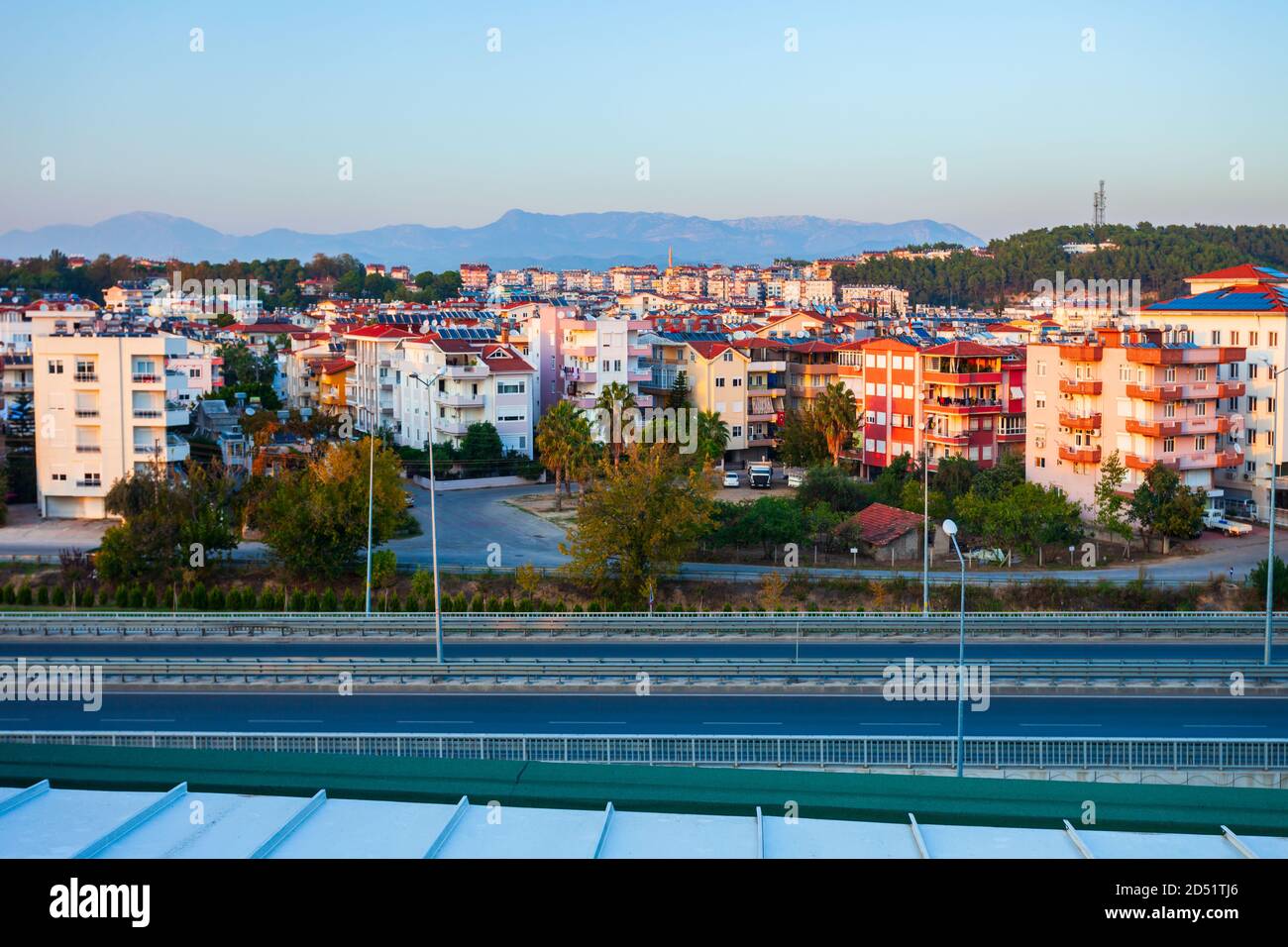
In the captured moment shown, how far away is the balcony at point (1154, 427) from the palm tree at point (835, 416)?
391 inches

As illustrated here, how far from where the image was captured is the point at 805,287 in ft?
473

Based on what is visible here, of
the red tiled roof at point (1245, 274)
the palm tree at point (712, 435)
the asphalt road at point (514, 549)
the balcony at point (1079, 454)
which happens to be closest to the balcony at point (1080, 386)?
the balcony at point (1079, 454)

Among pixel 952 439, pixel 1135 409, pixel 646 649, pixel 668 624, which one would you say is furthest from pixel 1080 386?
pixel 646 649

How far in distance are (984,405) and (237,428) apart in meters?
26.2

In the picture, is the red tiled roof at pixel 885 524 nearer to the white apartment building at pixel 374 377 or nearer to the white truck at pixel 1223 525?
the white truck at pixel 1223 525

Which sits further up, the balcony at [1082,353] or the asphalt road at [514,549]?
the balcony at [1082,353]

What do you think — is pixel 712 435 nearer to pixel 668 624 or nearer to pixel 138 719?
pixel 668 624

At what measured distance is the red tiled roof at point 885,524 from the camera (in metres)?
32.2

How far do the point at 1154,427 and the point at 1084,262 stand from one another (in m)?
78.0

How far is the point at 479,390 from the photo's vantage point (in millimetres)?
46219

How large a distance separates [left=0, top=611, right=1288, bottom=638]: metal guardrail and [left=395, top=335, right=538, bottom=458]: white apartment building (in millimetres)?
21058

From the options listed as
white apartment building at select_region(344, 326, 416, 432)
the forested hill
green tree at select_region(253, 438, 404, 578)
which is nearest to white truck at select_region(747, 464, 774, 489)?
green tree at select_region(253, 438, 404, 578)
